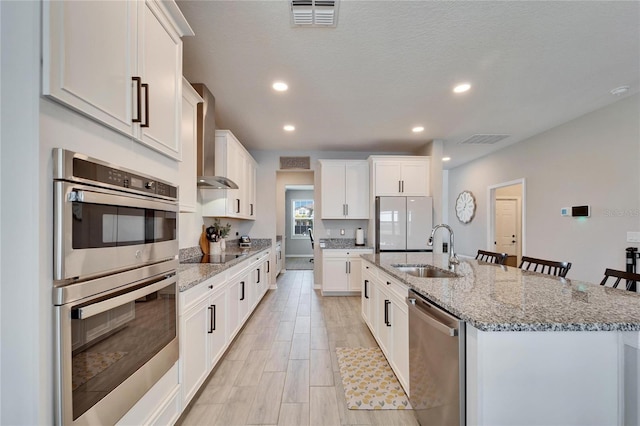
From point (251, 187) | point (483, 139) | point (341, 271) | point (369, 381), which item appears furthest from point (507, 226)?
point (369, 381)

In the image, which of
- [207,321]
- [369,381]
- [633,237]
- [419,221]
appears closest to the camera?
[207,321]

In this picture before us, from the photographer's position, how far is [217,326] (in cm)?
227

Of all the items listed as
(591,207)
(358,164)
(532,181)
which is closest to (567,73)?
(591,207)

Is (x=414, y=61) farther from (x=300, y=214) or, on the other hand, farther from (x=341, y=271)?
(x=300, y=214)

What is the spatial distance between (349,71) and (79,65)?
2099 mm

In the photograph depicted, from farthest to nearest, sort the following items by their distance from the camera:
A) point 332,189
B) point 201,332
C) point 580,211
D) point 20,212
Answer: point 332,189, point 580,211, point 201,332, point 20,212

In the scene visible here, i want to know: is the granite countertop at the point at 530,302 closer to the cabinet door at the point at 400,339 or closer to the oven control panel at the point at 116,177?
the cabinet door at the point at 400,339

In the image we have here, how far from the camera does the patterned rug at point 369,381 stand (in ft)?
6.37

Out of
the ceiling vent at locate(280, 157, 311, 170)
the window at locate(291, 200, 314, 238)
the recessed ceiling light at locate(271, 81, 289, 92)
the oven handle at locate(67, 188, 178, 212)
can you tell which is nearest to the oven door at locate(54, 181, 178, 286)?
the oven handle at locate(67, 188, 178, 212)

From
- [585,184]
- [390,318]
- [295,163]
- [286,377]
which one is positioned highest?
[295,163]

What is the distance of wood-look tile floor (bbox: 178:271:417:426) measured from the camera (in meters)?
1.82

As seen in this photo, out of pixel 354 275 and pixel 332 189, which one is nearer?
pixel 354 275

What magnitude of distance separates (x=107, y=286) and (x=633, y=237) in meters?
4.70

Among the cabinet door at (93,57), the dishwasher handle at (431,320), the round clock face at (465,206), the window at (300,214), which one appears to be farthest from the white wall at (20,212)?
the window at (300,214)
